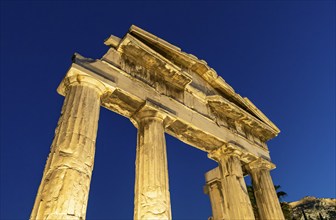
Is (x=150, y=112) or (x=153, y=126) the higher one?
(x=150, y=112)

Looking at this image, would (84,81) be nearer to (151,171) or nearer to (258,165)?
(151,171)

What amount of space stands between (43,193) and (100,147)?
8930 centimetres

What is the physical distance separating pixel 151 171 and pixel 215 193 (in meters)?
7.79

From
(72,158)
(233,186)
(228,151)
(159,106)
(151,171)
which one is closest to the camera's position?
(72,158)

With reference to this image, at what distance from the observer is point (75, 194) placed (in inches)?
249

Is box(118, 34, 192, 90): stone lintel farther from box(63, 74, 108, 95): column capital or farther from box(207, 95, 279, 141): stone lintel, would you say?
box(63, 74, 108, 95): column capital

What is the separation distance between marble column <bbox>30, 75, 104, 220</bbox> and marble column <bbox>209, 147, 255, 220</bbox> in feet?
22.7

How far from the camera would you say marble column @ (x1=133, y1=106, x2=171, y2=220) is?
796 cm

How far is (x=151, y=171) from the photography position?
28.8 feet

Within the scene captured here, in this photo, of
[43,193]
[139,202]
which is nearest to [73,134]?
[43,193]

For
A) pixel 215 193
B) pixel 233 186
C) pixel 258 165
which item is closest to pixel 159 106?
pixel 233 186

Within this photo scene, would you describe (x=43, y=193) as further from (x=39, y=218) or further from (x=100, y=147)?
(x=100, y=147)

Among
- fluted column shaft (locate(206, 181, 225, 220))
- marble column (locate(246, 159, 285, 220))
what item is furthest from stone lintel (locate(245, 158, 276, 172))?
fluted column shaft (locate(206, 181, 225, 220))

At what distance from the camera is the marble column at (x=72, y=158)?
605cm
